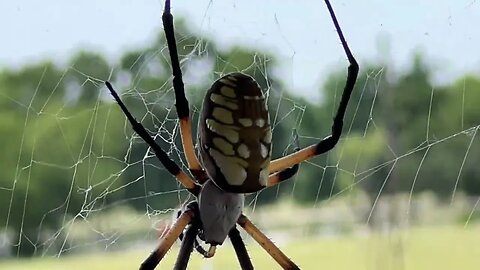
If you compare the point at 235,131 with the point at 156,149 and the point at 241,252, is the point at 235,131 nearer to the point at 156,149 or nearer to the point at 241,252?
the point at 156,149

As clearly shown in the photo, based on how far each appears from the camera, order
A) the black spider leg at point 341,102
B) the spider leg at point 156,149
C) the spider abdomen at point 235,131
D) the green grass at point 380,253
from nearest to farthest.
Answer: the spider abdomen at point 235,131, the spider leg at point 156,149, the black spider leg at point 341,102, the green grass at point 380,253

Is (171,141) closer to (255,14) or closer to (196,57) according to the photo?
(196,57)

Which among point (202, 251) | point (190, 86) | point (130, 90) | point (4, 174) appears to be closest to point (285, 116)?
point (190, 86)

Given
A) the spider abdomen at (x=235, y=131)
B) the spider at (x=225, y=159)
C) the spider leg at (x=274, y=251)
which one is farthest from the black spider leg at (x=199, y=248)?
the spider abdomen at (x=235, y=131)

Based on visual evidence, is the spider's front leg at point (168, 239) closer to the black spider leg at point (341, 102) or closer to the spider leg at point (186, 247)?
the spider leg at point (186, 247)

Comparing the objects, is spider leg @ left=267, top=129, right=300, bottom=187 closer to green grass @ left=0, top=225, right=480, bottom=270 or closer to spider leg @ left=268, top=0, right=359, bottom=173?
spider leg @ left=268, top=0, right=359, bottom=173

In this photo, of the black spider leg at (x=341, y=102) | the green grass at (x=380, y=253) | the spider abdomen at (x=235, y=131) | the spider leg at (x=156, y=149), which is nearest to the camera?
the spider abdomen at (x=235, y=131)
